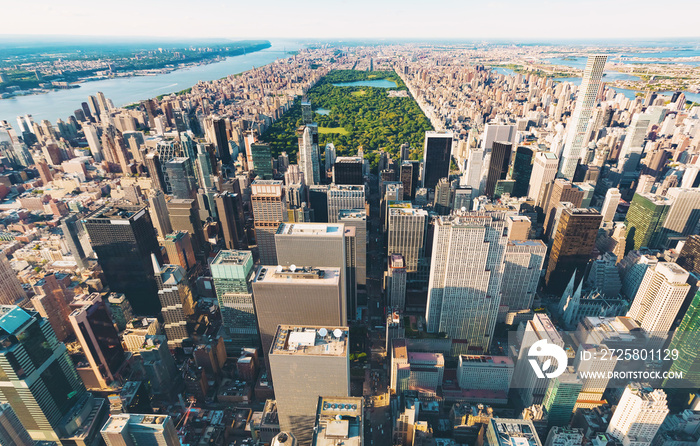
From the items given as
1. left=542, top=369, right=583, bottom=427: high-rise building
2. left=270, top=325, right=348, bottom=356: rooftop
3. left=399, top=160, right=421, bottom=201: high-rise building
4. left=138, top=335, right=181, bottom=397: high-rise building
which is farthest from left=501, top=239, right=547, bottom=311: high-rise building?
left=138, top=335, right=181, bottom=397: high-rise building

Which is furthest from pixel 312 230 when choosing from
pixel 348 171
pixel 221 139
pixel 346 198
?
pixel 221 139

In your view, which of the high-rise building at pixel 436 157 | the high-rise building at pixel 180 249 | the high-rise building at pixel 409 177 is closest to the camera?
the high-rise building at pixel 180 249

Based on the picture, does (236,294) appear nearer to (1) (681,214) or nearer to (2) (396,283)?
(2) (396,283)

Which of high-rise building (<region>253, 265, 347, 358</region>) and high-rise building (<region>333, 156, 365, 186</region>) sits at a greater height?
high-rise building (<region>253, 265, 347, 358</region>)

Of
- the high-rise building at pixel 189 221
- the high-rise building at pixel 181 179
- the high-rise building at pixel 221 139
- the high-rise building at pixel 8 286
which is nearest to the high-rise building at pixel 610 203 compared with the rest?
the high-rise building at pixel 189 221

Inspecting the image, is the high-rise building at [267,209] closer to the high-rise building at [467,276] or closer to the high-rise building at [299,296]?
the high-rise building at [299,296]

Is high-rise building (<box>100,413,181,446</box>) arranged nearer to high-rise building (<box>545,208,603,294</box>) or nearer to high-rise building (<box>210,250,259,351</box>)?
high-rise building (<box>210,250,259,351</box>)
